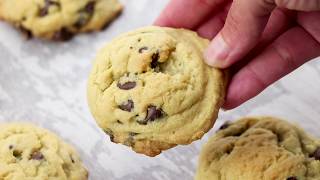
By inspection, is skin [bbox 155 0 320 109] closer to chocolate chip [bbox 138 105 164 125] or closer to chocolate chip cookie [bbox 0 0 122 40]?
chocolate chip [bbox 138 105 164 125]

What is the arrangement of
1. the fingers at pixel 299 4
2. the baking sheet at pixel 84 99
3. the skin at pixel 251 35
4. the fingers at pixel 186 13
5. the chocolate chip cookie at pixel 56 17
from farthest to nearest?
1. the chocolate chip cookie at pixel 56 17
2. the baking sheet at pixel 84 99
3. the fingers at pixel 186 13
4. the skin at pixel 251 35
5. the fingers at pixel 299 4

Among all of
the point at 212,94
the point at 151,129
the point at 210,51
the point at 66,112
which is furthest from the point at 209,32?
the point at 66,112

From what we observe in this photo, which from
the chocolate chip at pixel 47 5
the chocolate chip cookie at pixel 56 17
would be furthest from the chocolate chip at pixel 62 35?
the chocolate chip at pixel 47 5

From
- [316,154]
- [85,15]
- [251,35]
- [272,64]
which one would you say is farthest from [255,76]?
[85,15]

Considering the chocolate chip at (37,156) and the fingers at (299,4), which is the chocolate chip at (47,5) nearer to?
the chocolate chip at (37,156)

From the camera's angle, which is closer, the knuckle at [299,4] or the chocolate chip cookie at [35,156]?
the knuckle at [299,4]

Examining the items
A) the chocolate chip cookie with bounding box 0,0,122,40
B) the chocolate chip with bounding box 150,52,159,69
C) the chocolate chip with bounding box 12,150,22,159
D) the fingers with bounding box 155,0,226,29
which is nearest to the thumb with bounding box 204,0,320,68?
the chocolate chip with bounding box 150,52,159,69
